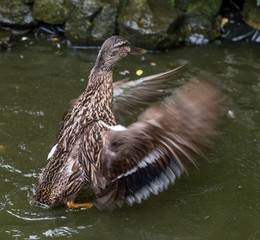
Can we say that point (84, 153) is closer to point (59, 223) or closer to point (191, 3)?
point (59, 223)

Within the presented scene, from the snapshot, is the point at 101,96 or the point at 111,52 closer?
the point at 101,96

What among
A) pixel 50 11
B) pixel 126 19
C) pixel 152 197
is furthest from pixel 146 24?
pixel 152 197

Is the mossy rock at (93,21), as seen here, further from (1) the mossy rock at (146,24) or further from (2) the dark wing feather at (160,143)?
(2) the dark wing feather at (160,143)

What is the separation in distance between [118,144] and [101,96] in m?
0.70

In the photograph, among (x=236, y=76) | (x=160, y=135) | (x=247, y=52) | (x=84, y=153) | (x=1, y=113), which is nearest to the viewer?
(x=160, y=135)

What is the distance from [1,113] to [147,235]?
262cm

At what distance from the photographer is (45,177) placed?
5055 mm

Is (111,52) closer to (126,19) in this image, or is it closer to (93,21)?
(126,19)

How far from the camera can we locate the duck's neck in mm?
5051

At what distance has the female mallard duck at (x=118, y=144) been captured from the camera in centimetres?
438

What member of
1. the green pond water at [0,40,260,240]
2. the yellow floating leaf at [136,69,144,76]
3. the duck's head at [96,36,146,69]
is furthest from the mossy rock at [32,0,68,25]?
the duck's head at [96,36,146,69]

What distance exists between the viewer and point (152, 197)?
17.5 feet

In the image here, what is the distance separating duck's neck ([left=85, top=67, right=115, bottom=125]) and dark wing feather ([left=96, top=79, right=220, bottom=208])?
365 millimetres

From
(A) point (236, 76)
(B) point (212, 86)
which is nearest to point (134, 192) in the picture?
(B) point (212, 86)
